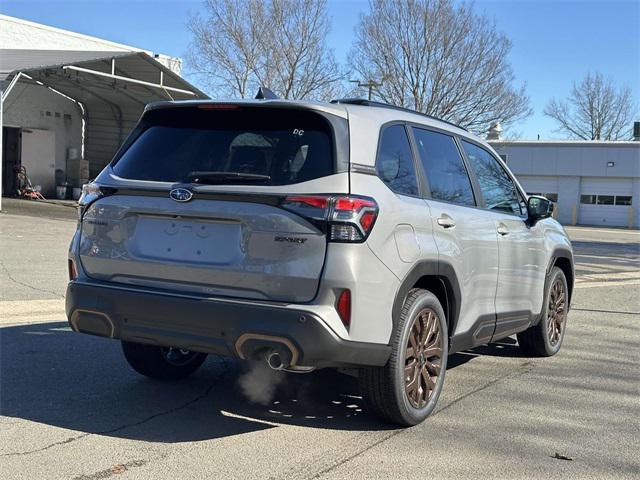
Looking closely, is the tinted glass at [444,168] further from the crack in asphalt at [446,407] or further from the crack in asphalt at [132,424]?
the crack in asphalt at [132,424]

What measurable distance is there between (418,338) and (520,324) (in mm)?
1833

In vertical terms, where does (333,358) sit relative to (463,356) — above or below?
above

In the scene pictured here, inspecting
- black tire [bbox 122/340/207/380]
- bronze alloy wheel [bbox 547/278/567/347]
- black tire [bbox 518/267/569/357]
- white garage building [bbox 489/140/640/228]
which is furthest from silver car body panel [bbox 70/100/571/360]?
white garage building [bbox 489/140/640/228]

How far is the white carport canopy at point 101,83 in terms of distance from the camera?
2183cm

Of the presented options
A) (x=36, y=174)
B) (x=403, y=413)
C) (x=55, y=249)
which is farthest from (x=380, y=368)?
(x=36, y=174)

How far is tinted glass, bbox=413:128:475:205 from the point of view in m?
4.96

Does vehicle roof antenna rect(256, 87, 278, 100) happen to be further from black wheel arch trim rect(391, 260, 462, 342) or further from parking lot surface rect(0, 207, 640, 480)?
parking lot surface rect(0, 207, 640, 480)

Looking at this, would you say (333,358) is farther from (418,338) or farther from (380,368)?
(418,338)

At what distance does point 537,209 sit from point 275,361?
327 cm

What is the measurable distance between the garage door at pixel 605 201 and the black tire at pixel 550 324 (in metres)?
43.6

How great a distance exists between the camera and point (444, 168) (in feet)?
17.1

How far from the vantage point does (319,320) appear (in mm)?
3836

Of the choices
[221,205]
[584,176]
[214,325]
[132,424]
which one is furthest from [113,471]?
[584,176]

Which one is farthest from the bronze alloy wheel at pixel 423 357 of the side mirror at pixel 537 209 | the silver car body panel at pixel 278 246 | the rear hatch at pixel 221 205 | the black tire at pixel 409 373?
the side mirror at pixel 537 209
